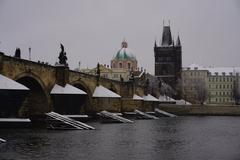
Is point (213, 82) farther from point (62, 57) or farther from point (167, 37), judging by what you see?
point (62, 57)

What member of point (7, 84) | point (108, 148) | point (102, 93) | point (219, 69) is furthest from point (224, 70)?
point (108, 148)

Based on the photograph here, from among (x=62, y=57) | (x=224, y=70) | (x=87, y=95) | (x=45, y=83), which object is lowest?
(x=87, y=95)

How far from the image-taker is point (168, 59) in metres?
142

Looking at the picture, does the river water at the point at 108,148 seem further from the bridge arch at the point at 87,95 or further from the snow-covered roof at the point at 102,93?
the snow-covered roof at the point at 102,93

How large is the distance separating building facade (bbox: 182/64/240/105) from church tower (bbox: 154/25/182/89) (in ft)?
11.4

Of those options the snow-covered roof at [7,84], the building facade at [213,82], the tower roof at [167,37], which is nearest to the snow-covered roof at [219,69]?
the building facade at [213,82]

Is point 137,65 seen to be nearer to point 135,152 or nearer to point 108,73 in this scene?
point 108,73

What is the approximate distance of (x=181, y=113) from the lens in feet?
276

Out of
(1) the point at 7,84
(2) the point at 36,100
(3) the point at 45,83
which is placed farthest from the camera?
(2) the point at 36,100

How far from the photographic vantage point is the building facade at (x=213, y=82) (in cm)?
13657

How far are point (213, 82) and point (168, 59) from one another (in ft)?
49.4

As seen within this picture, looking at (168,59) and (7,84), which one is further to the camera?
(168,59)

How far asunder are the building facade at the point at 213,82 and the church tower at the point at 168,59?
346cm

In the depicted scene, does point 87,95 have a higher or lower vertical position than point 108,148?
higher
